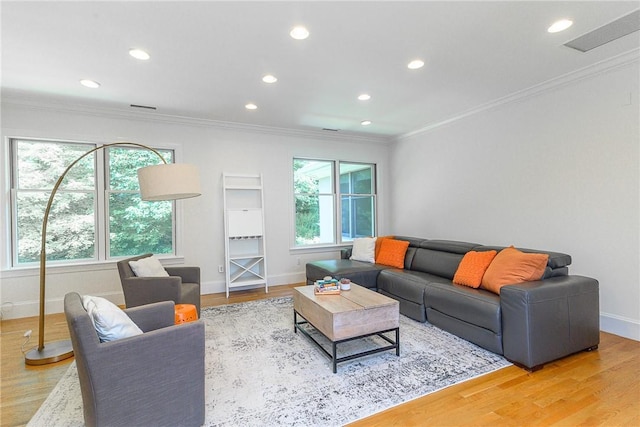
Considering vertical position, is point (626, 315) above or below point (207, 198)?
below

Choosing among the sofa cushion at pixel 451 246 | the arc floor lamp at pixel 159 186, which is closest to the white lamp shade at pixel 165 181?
the arc floor lamp at pixel 159 186

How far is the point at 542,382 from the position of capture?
7.31 ft

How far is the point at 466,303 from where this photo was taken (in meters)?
2.84

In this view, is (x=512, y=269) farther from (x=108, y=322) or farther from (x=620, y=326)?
(x=108, y=322)

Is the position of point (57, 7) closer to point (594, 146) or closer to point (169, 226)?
point (169, 226)

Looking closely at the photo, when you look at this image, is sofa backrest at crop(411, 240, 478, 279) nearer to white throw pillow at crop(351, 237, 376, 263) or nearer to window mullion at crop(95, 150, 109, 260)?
white throw pillow at crop(351, 237, 376, 263)

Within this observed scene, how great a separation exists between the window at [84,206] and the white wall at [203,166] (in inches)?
5.9

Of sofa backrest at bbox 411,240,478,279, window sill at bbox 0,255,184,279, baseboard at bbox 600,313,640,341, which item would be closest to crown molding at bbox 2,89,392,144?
window sill at bbox 0,255,184,279

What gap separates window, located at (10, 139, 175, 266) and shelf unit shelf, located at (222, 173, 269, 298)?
831 mm

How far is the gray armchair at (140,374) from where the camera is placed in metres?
1.54

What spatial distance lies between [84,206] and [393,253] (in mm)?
4270

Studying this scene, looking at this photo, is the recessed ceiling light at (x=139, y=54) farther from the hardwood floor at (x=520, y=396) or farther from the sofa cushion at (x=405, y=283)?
the sofa cushion at (x=405, y=283)

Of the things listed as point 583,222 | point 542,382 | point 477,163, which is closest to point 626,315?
point 583,222

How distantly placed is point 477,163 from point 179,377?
4335 mm
